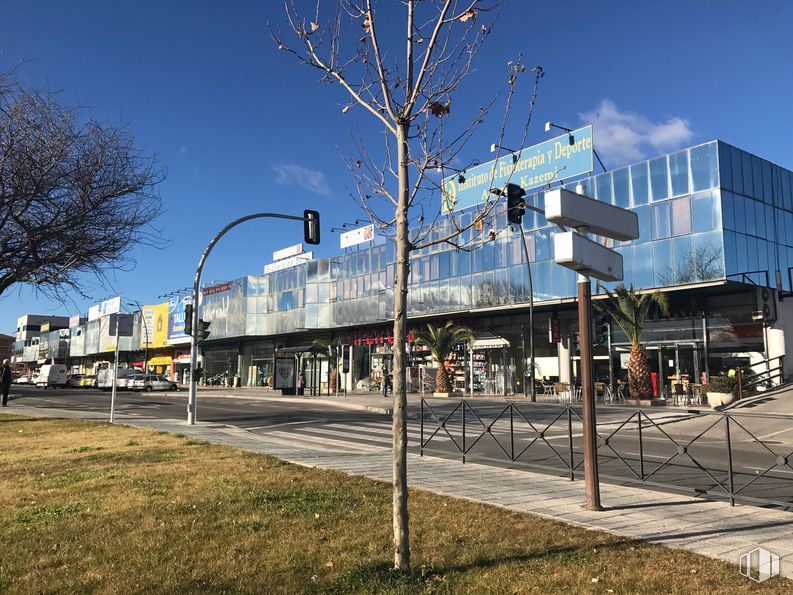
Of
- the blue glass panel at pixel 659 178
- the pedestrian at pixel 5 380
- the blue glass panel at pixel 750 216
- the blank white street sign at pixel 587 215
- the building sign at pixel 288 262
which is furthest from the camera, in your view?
the building sign at pixel 288 262

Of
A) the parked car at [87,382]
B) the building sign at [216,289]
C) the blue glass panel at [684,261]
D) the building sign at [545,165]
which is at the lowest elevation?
the parked car at [87,382]

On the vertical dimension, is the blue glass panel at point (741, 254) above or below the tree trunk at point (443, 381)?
above

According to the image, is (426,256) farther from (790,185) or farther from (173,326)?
(173,326)

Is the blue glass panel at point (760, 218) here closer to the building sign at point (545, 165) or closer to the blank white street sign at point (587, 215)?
the building sign at point (545, 165)

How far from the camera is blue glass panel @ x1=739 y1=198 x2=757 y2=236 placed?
27.2 meters

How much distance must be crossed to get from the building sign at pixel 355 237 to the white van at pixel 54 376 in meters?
30.3

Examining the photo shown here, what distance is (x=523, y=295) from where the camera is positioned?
3406 centimetres

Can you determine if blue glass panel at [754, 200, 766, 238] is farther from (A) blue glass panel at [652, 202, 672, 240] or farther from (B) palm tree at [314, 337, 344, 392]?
(B) palm tree at [314, 337, 344, 392]

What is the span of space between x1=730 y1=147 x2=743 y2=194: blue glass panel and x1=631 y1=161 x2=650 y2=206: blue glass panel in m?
3.57

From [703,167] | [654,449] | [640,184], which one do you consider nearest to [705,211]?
[703,167]

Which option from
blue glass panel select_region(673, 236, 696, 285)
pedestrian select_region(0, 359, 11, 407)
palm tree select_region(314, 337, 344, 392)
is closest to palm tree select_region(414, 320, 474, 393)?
blue glass panel select_region(673, 236, 696, 285)

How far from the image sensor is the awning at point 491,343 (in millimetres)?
37125

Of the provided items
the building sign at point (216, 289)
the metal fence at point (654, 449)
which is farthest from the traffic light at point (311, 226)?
the building sign at point (216, 289)

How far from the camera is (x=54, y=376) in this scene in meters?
57.6
